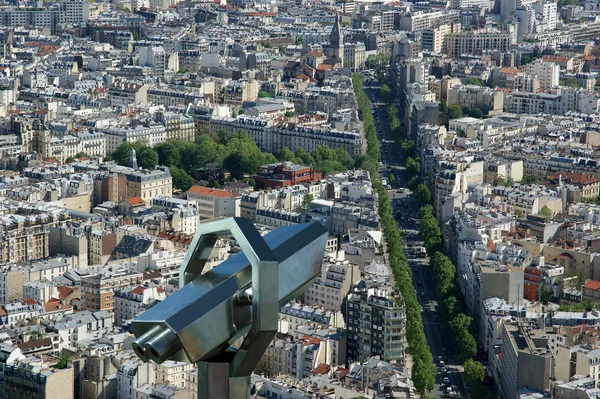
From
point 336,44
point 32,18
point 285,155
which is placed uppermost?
point 32,18

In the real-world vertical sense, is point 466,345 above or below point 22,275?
below

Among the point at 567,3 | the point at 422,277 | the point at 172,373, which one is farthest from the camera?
the point at 567,3

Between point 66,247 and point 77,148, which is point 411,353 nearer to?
point 66,247

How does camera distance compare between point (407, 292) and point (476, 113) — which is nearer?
point (407, 292)

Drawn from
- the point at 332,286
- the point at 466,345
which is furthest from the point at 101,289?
the point at 466,345

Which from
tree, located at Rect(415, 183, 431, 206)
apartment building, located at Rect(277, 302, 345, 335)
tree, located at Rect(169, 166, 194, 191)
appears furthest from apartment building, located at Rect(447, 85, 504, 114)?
apartment building, located at Rect(277, 302, 345, 335)

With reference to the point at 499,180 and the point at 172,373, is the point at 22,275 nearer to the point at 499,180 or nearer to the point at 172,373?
the point at 172,373
